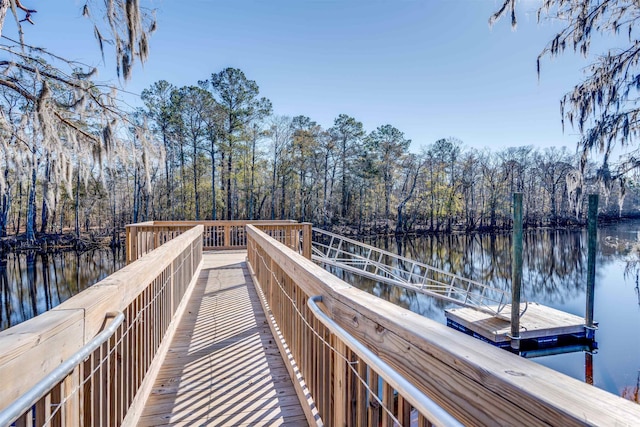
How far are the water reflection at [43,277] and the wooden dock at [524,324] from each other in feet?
36.9

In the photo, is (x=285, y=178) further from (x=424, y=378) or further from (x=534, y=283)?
(x=424, y=378)

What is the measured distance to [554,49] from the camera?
518cm

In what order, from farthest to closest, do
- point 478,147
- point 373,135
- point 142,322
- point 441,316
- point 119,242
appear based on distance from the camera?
point 478,147 → point 373,135 → point 119,242 → point 441,316 → point 142,322

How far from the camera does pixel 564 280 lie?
48.1 ft

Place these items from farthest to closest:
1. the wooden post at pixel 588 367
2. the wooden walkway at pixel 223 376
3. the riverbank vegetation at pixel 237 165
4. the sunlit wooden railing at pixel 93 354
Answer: the wooden post at pixel 588 367, the riverbank vegetation at pixel 237 165, the wooden walkway at pixel 223 376, the sunlit wooden railing at pixel 93 354

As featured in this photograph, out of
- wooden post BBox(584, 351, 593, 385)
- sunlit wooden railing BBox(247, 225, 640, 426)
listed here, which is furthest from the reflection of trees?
sunlit wooden railing BBox(247, 225, 640, 426)

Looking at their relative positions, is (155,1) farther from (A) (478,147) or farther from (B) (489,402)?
(A) (478,147)

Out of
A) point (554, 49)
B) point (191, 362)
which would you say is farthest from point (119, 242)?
point (554, 49)

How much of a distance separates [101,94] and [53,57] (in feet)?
2.31

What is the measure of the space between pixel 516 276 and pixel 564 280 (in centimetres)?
1035

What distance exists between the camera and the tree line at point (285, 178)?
2033cm

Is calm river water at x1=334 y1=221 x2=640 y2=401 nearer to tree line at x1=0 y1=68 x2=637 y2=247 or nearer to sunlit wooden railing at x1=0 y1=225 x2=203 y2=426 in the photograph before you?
tree line at x1=0 y1=68 x2=637 y2=247

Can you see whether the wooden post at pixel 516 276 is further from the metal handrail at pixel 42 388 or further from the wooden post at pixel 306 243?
the metal handrail at pixel 42 388

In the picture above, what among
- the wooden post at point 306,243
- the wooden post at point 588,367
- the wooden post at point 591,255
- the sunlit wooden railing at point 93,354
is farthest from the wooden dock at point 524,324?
the sunlit wooden railing at point 93,354
